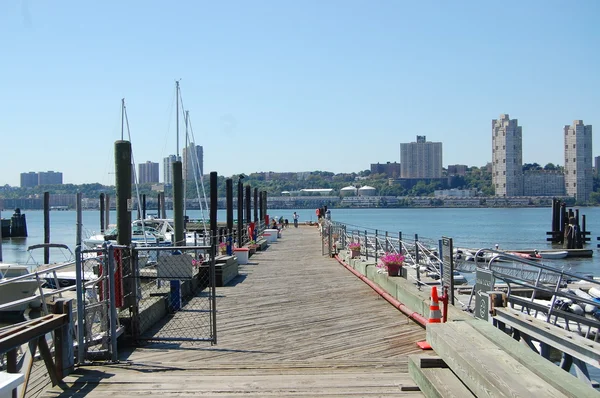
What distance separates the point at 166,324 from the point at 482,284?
5.72 meters

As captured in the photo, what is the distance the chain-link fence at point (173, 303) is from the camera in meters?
9.83

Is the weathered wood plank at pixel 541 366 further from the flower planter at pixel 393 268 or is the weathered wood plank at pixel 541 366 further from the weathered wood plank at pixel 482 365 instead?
the flower planter at pixel 393 268

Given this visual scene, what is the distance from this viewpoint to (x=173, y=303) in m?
12.6

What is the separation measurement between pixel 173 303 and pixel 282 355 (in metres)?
4.25

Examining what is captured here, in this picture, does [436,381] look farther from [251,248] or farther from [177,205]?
[251,248]

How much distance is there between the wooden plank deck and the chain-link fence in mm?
366

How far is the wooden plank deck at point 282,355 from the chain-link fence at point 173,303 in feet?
1.20

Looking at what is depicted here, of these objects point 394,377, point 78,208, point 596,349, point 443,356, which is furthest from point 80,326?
point 78,208

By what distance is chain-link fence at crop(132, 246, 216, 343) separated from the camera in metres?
9.83

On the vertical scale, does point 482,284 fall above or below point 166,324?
above

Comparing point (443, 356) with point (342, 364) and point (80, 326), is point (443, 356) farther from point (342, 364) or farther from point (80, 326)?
point (80, 326)

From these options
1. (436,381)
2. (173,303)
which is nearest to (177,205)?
(173,303)

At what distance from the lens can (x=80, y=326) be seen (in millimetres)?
8117

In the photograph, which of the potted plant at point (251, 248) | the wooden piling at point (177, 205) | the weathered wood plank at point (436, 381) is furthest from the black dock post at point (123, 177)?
the potted plant at point (251, 248)
